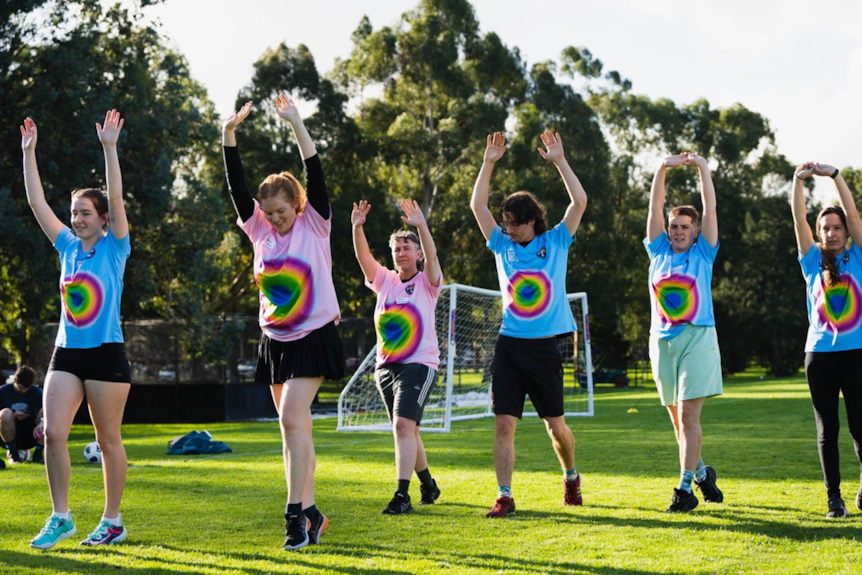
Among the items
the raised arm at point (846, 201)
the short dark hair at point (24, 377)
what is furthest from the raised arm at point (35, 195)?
the short dark hair at point (24, 377)

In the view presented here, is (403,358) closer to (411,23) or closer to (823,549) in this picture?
(823,549)

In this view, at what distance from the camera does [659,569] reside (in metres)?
4.61

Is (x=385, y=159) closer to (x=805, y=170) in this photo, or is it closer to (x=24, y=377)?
(x=24, y=377)

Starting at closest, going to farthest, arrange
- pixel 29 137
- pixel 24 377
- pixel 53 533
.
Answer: pixel 53 533 → pixel 29 137 → pixel 24 377

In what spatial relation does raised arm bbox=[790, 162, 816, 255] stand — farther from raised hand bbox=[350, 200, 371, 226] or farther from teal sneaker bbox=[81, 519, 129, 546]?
teal sneaker bbox=[81, 519, 129, 546]

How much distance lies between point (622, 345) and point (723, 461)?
33160 mm

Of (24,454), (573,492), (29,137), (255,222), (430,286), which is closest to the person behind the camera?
(255,222)

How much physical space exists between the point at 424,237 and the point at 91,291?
7.40ft

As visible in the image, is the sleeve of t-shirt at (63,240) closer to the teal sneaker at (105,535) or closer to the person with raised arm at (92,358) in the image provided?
the person with raised arm at (92,358)

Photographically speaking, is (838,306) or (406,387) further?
(406,387)

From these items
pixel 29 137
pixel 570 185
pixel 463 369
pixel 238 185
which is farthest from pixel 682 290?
pixel 463 369

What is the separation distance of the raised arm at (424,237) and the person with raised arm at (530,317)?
1.43ft

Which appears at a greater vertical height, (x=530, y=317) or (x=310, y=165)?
(x=310, y=165)

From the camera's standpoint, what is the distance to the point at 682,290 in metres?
6.53
